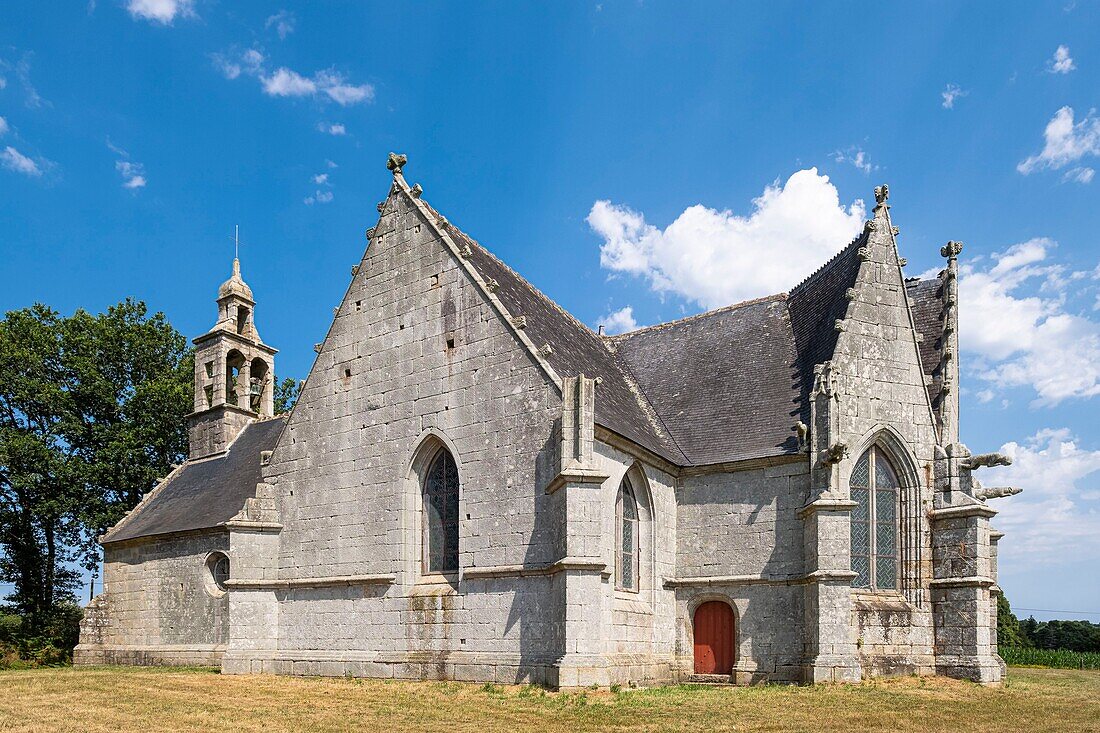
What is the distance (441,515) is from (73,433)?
2203cm

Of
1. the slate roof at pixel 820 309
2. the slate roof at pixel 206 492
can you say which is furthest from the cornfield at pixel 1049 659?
the slate roof at pixel 206 492

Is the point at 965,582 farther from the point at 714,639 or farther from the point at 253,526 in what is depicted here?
the point at 253,526

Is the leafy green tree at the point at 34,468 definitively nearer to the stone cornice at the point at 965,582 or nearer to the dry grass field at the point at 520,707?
the dry grass field at the point at 520,707

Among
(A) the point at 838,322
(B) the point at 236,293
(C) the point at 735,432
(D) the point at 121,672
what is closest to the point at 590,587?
(C) the point at 735,432

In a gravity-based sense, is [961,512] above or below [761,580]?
above

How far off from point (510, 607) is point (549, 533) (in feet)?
5.29

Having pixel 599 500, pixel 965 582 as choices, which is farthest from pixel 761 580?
pixel 599 500

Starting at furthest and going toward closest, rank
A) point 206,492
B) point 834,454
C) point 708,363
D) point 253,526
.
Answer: point 206,492
point 708,363
point 253,526
point 834,454

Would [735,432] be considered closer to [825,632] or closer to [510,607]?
[825,632]

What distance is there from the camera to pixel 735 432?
64.2 feet

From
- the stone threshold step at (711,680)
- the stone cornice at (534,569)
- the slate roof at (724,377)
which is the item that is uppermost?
Answer: the slate roof at (724,377)

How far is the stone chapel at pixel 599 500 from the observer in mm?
16406

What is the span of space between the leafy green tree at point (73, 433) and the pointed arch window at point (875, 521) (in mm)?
26971

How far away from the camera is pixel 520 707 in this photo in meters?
13.3
